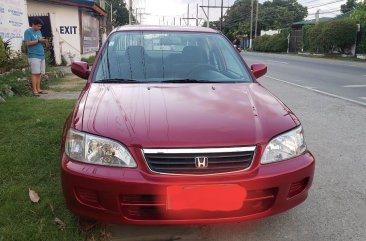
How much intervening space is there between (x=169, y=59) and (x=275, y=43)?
4539 centimetres

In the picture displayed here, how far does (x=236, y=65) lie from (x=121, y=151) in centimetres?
198

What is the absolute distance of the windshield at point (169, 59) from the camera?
12.1 ft

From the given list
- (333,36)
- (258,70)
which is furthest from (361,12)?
(258,70)

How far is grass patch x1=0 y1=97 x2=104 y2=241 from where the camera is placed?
111 inches

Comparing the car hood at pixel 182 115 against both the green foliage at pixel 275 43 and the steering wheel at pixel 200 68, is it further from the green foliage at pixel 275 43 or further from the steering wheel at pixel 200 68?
the green foliage at pixel 275 43

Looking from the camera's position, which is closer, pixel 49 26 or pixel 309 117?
pixel 309 117

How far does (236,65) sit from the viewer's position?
409 cm

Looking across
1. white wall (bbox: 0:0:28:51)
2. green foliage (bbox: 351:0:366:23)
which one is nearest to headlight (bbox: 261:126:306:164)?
white wall (bbox: 0:0:28:51)

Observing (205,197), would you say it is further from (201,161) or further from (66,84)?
(66,84)

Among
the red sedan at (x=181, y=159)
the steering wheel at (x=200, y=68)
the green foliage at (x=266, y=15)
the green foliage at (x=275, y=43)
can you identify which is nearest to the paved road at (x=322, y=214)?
the red sedan at (x=181, y=159)

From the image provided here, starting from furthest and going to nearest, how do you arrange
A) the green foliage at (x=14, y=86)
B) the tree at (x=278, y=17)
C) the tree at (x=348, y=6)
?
the tree at (x=278, y=17), the tree at (x=348, y=6), the green foliage at (x=14, y=86)

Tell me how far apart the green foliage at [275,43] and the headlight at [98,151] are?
150 feet

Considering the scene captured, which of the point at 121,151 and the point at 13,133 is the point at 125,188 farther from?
the point at 13,133

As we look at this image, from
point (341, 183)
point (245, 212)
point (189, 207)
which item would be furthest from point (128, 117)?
point (341, 183)
